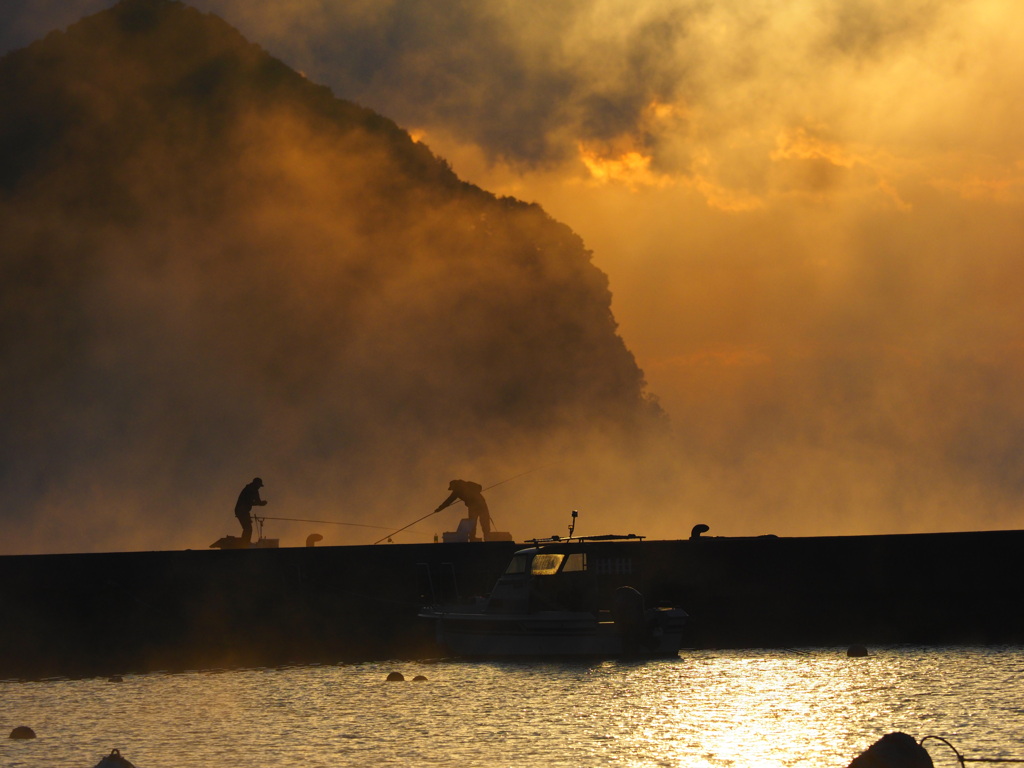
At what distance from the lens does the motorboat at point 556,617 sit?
113 ft

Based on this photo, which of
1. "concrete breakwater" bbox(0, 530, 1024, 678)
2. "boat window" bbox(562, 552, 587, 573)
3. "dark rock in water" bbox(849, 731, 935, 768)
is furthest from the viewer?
"concrete breakwater" bbox(0, 530, 1024, 678)

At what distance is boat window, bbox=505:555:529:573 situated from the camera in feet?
116

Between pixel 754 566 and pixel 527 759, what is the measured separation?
55.9ft

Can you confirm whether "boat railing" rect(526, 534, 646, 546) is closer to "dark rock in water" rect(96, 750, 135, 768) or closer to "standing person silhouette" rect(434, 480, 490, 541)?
"standing person silhouette" rect(434, 480, 490, 541)

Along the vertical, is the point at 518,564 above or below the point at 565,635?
above

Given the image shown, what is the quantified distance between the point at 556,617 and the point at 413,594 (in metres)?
5.49

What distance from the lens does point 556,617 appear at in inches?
1359

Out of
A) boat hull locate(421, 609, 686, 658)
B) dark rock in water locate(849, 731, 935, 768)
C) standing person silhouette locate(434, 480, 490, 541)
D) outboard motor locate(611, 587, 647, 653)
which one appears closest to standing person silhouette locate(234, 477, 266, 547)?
standing person silhouette locate(434, 480, 490, 541)

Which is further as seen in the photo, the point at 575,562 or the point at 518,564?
the point at 575,562

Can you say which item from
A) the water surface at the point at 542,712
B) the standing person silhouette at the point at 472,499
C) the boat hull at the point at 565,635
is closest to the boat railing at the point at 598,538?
the boat hull at the point at 565,635

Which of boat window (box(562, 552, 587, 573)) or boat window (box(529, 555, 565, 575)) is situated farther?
boat window (box(562, 552, 587, 573))

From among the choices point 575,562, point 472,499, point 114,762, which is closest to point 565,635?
point 575,562

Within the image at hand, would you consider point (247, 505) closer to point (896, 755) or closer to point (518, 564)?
point (518, 564)

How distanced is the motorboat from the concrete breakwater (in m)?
1.61
